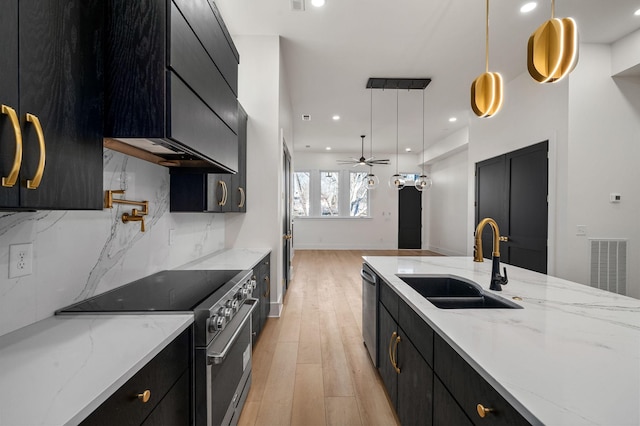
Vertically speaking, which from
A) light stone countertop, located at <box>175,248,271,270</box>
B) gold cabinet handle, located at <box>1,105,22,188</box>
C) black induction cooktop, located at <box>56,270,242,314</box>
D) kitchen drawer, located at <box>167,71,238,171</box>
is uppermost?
kitchen drawer, located at <box>167,71,238,171</box>

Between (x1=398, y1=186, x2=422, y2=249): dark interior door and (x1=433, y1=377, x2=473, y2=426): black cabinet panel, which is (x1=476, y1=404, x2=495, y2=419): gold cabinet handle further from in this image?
(x1=398, y1=186, x2=422, y2=249): dark interior door

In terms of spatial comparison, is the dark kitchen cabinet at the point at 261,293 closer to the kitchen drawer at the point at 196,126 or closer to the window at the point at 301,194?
the kitchen drawer at the point at 196,126

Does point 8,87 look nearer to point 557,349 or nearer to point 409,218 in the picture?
point 557,349

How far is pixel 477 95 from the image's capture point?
76.8 inches

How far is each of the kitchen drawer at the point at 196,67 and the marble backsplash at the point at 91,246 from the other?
0.63 metres

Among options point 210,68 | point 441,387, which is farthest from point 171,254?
point 441,387

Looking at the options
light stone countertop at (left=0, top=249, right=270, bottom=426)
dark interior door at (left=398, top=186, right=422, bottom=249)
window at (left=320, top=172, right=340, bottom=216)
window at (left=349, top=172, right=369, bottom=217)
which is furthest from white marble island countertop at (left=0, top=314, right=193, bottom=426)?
dark interior door at (left=398, top=186, right=422, bottom=249)

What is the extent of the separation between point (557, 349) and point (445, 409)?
1.47 feet

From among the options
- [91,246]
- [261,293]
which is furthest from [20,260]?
[261,293]

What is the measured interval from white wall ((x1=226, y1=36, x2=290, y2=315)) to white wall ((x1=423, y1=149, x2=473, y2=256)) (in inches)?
209

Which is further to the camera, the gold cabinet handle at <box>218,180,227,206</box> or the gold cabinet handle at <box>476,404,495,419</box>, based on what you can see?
the gold cabinet handle at <box>218,180,227,206</box>

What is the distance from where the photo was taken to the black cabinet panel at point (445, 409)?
0.97 meters

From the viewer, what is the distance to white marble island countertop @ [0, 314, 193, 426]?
64cm

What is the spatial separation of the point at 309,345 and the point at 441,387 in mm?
1932
